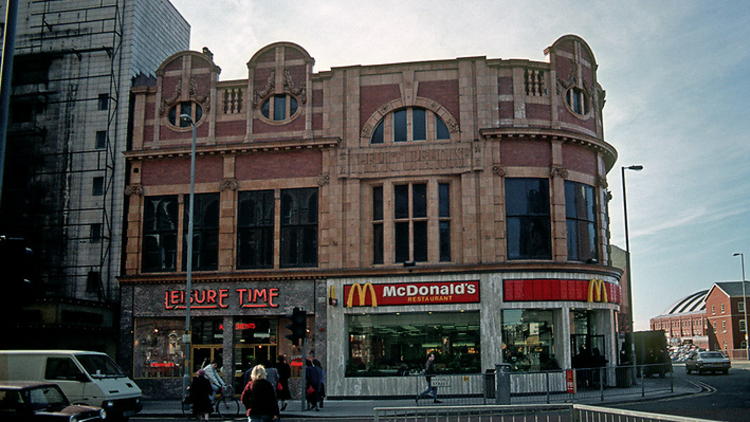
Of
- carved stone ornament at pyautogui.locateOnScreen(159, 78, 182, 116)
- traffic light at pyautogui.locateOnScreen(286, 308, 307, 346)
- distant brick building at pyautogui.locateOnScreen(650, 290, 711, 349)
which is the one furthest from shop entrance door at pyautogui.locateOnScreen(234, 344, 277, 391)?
distant brick building at pyautogui.locateOnScreen(650, 290, 711, 349)

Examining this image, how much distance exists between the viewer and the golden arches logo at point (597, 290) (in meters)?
29.0

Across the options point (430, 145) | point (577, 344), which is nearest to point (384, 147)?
point (430, 145)

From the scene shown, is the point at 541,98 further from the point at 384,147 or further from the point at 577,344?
the point at 577,344

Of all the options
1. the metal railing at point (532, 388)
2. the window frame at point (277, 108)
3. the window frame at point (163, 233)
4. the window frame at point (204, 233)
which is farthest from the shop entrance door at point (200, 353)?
the metal railing at point (532, 388)

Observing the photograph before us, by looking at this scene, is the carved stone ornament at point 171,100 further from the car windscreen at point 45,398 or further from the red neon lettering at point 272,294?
the car windscreen at point 45,398

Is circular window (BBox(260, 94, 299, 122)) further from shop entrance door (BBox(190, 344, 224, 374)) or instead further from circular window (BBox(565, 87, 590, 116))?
circular window (BBox(565, 87, 590, 116))

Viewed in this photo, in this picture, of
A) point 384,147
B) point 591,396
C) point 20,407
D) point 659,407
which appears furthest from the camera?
point 384,147

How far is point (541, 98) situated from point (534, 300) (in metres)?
8.58

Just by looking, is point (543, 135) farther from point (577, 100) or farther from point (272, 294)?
point (272, 294)

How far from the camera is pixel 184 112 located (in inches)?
1277

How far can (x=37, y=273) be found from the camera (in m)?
32.7

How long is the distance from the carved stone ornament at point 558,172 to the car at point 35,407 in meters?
20.0

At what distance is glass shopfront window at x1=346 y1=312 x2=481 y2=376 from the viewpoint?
2835 centimetres

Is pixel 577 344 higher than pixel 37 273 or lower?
lower
